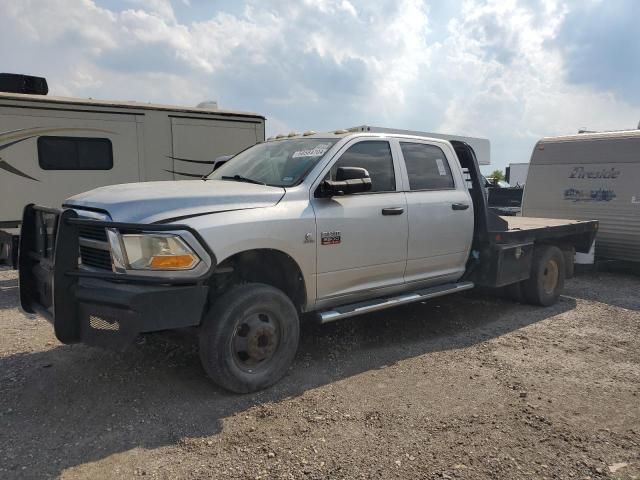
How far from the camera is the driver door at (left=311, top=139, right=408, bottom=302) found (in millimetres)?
4434

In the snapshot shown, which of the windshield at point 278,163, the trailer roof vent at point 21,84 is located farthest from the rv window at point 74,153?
the windshield at point 278,163

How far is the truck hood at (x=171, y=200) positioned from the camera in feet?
11.8

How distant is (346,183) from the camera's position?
4.39 meters

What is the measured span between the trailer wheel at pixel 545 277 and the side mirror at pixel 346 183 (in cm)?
346

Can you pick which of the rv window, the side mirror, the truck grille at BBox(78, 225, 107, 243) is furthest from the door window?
the rv window

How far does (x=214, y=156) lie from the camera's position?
32.2 feet

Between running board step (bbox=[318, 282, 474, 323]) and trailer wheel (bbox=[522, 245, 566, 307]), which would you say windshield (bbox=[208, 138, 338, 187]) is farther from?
trailer wheel (bbox=[522, 245, 566, 307])

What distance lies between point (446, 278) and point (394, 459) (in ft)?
9.46

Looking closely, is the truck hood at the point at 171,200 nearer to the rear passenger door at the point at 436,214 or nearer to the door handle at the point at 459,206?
the rear passenger door at the point at 436,214

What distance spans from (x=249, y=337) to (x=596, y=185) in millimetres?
7454

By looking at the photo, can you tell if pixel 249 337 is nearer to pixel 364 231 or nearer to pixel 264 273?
pixel 264 273

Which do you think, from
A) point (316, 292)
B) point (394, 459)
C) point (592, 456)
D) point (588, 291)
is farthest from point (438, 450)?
point (588, 291)

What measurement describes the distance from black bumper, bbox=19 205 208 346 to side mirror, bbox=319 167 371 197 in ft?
4.44

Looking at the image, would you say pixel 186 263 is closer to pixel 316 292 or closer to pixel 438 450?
pixel 316 292
